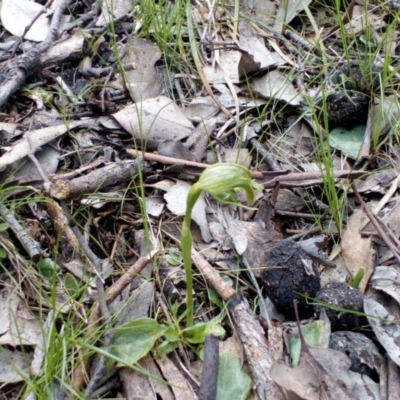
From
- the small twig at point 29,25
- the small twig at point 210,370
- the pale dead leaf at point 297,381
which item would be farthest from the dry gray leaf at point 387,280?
the small twig at point 29,25

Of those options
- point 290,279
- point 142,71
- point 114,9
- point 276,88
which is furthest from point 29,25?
point 290,279

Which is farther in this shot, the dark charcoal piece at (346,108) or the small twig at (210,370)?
the dark charcoal piece at (346,108)

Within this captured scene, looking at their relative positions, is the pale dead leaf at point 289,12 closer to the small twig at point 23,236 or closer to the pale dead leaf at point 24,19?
the pale dead leaf at point 24,19

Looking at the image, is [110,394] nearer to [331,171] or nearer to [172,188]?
[172,188]

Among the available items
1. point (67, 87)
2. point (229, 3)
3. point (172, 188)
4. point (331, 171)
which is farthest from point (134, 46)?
point (331, 171)

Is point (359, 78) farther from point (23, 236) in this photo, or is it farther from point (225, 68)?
point (23, 236)

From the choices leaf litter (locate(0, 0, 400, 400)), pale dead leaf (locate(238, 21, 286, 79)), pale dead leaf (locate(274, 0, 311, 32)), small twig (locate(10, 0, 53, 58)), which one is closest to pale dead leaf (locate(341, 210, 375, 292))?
leaf litter (locate(0, 0, 400, 400))

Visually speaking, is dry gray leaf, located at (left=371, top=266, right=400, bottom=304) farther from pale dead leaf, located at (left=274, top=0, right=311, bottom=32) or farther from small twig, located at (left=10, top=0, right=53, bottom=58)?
small twig, located at (left=10, top=0, right=53, bottom=58)
